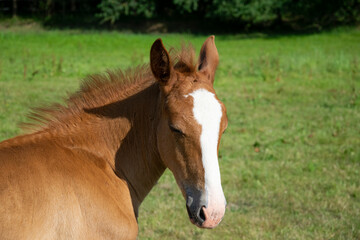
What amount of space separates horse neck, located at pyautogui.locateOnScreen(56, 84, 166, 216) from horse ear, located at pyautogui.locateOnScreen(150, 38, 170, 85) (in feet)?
0.59

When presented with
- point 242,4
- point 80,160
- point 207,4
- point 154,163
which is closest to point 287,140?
point 154,163

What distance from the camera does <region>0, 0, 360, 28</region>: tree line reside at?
3055cm

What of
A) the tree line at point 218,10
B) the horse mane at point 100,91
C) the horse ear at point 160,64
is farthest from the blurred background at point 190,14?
the horse ear at point 160,64

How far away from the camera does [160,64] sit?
2.83 metres

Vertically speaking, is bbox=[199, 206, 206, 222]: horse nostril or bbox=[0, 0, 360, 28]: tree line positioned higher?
bbox=[199, 206, 206, 222]: horse nostril

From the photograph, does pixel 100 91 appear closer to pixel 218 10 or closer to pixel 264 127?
pixel 264 127

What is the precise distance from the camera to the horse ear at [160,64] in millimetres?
2783

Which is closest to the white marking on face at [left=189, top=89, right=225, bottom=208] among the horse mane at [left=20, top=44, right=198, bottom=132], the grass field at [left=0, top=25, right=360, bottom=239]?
the horse mane at [left=20, top=44, right=198, bottom=132]

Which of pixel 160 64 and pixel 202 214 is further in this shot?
pixel 160 64

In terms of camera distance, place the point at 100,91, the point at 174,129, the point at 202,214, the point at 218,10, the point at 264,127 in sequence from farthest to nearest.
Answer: the point at 218,10, the point at 264,127, the point at 100,91, the point at 174,129, the point at 202,214

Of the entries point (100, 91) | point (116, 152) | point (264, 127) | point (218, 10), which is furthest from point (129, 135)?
point (218, 10)

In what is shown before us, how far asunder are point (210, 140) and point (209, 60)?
0.87m

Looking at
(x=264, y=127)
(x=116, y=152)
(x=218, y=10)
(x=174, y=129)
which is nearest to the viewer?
(x=174, y=129)

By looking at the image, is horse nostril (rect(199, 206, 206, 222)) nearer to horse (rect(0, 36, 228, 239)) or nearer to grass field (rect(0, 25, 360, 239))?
horse (rect(0, 36, 228, 239))
